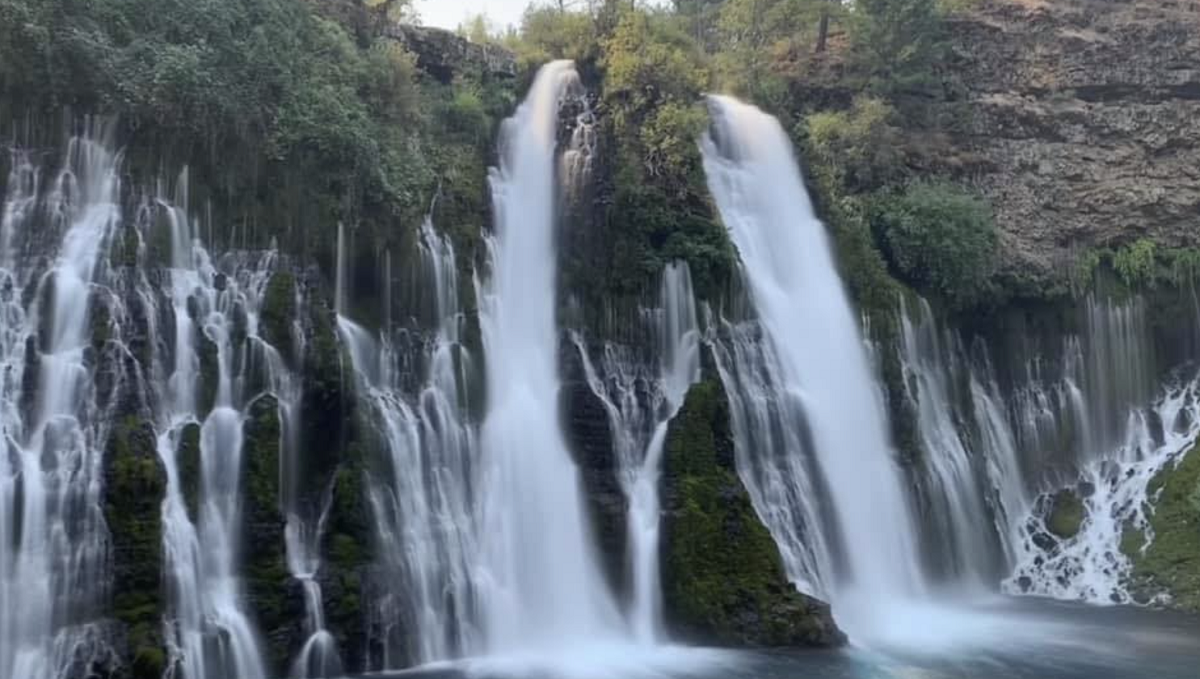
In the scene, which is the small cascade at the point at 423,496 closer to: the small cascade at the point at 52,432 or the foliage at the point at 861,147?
the small cascade at the point at 52,432

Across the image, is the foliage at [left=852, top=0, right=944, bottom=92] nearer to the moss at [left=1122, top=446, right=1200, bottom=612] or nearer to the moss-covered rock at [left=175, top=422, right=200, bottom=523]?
the moss at [left=1122, top=446, right=1200, bottom=612]

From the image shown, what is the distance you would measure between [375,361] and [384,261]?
204 centimetres

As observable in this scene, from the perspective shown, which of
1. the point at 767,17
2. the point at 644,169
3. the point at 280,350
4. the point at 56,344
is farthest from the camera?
the point at 767,17

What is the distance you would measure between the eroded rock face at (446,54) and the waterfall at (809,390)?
520 centimetres

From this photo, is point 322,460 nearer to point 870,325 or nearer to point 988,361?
point 870,325

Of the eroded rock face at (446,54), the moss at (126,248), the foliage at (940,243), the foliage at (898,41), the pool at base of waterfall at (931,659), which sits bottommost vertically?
the pool at base of waterfall at (931,659)

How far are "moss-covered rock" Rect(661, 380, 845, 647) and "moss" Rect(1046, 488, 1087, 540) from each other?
33.9 feet

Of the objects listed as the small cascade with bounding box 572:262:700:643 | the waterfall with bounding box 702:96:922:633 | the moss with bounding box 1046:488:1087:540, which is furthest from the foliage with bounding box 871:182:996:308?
the small cascade with bounding box 572:262:700:643

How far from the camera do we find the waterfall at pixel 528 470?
17.9 meters

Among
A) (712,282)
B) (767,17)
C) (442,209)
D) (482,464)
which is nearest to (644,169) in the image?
(712,282)

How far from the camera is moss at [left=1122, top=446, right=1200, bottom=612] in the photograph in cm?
2339

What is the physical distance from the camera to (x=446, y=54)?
25672 millimetres

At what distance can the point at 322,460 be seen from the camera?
17.2m

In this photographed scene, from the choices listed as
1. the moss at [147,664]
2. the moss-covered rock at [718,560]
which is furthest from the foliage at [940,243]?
the moss at [147,664]
